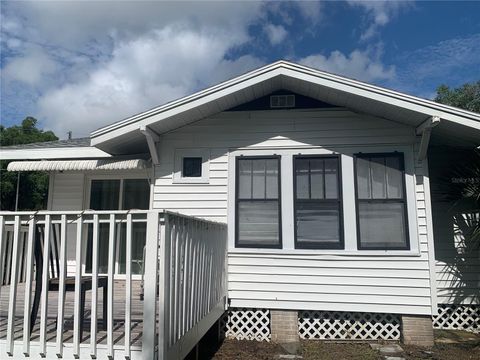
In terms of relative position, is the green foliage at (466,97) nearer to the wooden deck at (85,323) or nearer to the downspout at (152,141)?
the downspout at (152,141)

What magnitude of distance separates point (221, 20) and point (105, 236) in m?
6.57

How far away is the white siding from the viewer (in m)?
5.64

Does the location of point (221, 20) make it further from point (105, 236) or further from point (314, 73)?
point (105, 236)

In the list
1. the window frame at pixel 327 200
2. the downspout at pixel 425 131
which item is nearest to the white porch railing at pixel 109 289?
the window frame at pixel 327 200

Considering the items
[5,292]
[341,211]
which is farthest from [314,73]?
[5,292]

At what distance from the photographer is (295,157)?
614cm

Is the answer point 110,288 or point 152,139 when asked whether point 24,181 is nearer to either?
point 152,139

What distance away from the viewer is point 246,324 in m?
5.98

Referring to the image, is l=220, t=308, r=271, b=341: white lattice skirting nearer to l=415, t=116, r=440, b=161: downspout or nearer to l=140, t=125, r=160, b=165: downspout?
l=140, t=125, r=160, b=165: downspout

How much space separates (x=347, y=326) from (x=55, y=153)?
19.9 ft

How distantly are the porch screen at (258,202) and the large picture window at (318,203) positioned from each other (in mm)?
334

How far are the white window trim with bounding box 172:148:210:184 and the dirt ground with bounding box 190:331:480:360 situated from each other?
8.23ft

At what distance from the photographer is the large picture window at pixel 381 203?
574 cm

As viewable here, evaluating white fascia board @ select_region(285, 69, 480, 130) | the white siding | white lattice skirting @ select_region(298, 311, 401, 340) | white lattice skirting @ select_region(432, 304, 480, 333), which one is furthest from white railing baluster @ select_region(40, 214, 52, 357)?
white lattice skirting @ select_region(432, 304, 480, 333)
